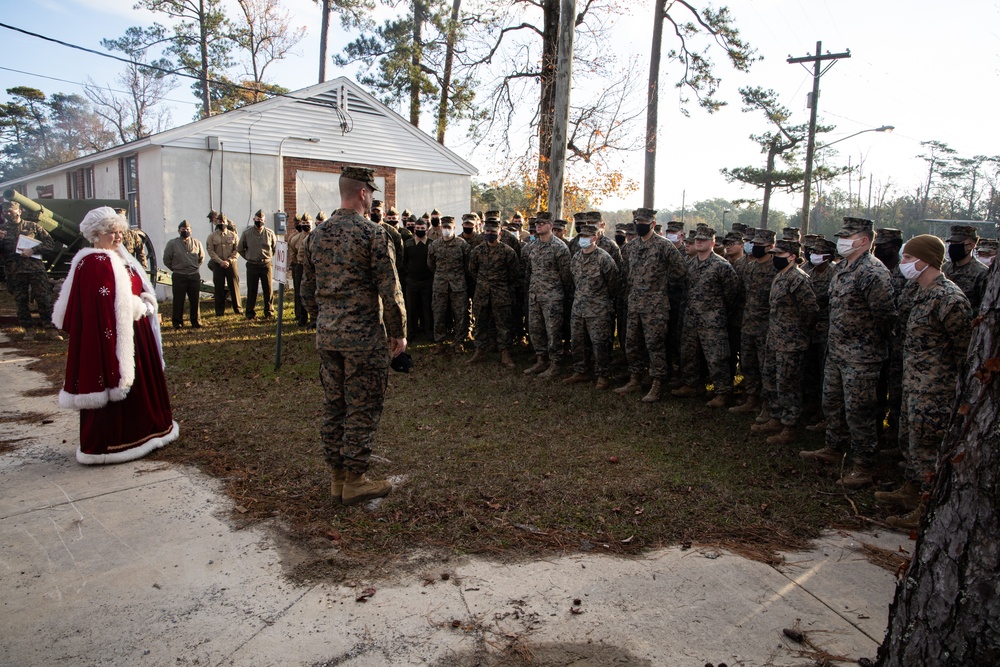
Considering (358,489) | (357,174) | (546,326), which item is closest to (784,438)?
(546,326)

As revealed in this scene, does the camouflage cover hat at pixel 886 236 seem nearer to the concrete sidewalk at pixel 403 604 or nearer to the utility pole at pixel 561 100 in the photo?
the concrete sidewalk at pixel 403 604

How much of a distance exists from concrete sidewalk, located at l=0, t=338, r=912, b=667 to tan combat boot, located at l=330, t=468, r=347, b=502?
2.07 ft

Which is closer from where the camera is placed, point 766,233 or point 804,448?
point 804,448

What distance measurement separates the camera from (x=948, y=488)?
2301 millimetres

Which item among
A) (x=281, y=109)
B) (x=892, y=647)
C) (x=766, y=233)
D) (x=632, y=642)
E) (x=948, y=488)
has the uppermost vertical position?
(x=281, y=109)

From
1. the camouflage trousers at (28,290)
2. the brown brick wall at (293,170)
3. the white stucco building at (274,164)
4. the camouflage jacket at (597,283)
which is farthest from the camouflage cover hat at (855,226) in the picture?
the white stucco building at (274,164)

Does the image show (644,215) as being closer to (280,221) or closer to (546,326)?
(546,326)

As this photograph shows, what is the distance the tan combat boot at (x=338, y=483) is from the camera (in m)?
4.66

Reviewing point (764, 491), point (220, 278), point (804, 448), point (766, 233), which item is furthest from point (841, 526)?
point (220, 278)

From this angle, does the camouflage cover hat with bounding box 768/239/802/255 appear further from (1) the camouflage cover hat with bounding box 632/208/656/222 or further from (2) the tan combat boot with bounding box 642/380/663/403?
(2) the tan combat boot with bounding box 642/380/663/403

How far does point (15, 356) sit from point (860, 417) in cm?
1149

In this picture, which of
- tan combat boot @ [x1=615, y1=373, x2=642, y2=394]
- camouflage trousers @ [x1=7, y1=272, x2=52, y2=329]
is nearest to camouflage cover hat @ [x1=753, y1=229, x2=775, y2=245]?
tan combat boot @ [x1=615, y1=373, x2=642, y2=394]

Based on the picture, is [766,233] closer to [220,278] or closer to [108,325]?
[108,325]

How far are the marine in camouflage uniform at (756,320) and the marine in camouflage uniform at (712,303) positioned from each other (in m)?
0.20
